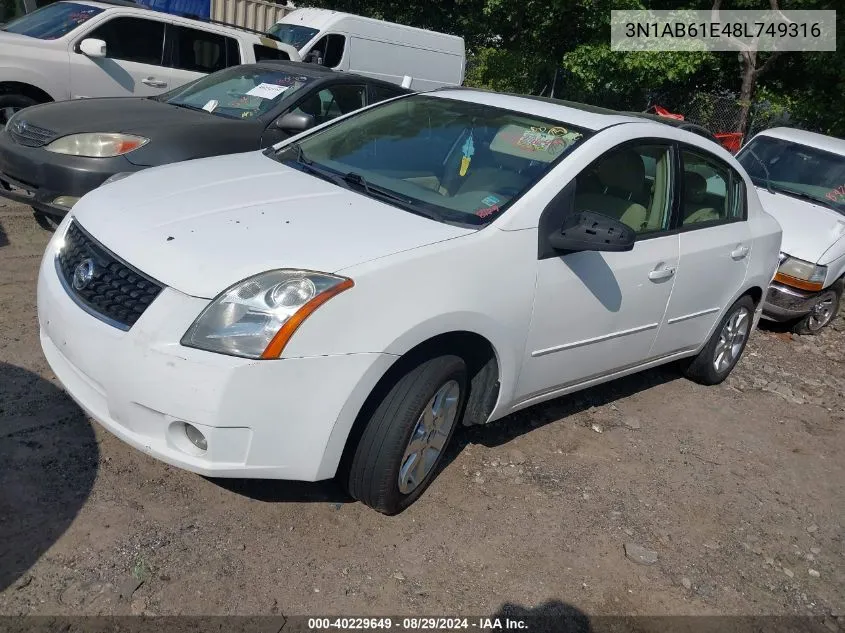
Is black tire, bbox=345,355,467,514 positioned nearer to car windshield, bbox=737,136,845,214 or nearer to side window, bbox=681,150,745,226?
side window, bbox=681,150,745,226

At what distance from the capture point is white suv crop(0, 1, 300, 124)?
732 centimetres

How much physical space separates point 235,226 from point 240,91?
4.13 metres

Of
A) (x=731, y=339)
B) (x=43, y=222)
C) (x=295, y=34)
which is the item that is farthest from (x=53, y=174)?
(x=295, y=34)

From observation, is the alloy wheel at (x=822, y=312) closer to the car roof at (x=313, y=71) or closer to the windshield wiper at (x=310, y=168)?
the car roof at (x=313, y=71)

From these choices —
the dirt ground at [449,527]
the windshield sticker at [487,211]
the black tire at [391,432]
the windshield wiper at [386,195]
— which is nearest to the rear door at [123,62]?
the dirt ground at [449,527]

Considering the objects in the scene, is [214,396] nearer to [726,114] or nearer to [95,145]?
[95,145]

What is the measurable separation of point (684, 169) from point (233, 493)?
2.96 m

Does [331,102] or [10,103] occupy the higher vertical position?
[331,102]

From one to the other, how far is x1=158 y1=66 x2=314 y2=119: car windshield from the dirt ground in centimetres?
257

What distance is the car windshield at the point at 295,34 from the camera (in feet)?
43.2

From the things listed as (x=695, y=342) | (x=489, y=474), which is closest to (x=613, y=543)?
(x=489, y=474)

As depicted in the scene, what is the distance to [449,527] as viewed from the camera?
3277mm

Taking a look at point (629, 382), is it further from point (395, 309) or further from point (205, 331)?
point (205, 331)

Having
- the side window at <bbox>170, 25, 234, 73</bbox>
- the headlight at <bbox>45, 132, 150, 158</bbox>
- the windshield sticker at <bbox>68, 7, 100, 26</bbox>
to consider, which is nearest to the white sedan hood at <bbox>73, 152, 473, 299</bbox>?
the headlight at <bbox>45, 132, 150, 158</bbox>
